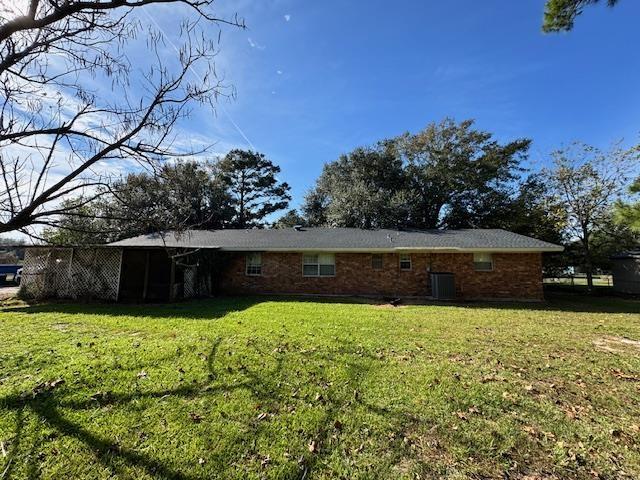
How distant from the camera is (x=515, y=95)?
46.3ft

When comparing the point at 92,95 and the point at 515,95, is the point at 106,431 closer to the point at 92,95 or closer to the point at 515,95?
the point at 92,95

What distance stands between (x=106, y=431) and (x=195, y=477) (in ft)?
3.95

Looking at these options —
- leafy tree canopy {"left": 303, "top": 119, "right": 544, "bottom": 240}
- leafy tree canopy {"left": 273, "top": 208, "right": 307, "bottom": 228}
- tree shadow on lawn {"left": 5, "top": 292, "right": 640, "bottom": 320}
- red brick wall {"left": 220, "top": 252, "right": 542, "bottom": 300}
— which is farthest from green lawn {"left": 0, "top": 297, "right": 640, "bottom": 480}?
leafy tree canopy {"left": 273, "top": 208, "right": 307, "bottom": 228}

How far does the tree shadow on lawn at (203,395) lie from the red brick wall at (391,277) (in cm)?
938

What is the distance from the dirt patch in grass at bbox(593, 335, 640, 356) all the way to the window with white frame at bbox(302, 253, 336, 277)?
969cm

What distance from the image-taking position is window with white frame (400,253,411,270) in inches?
556

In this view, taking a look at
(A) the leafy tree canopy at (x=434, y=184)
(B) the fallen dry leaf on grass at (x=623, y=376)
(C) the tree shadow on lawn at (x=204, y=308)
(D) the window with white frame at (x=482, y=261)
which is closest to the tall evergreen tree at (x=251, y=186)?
(A) the leafy tree canopy at (x=434, y=184)

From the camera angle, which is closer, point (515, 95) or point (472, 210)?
point (515, 95)

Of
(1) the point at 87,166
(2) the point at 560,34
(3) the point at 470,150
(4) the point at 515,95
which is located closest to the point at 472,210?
(3) the point at 470,150

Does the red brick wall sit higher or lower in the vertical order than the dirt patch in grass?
higher

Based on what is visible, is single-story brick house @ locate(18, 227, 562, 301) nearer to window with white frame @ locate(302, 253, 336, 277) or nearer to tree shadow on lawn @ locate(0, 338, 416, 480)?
window with white frame @ locate(302, 253, 336, 277)

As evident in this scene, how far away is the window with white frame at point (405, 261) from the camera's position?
556 inches

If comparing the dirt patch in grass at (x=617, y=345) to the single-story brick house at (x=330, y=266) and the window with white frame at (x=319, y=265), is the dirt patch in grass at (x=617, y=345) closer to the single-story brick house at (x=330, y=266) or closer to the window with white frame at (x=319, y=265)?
the single-story brick house at (x=330, y=266)

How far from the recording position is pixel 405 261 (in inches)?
558
